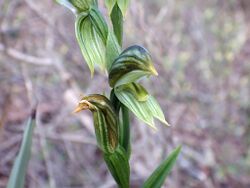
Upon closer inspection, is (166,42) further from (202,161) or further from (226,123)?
(202,161)

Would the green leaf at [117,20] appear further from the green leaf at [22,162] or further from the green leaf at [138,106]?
the green leaf at [22,162]

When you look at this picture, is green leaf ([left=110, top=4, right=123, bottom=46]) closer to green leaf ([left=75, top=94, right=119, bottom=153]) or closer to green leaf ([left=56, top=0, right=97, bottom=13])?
green leaf ([left=56, top=0, right=97, bottom=13])

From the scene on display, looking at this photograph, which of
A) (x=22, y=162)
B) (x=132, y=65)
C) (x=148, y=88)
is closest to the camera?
(x=132, y=65)

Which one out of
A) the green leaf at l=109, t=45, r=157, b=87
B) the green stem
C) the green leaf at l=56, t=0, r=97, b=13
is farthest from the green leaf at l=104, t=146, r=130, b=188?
the green leaf at l=56, t=0, r=97, b=13

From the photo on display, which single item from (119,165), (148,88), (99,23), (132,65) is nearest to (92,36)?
(99,23)

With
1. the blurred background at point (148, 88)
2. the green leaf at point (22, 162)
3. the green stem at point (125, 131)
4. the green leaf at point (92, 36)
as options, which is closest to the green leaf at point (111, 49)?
the green leaf at point (92, 36)

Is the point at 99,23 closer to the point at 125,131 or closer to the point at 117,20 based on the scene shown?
the point at 117,20
